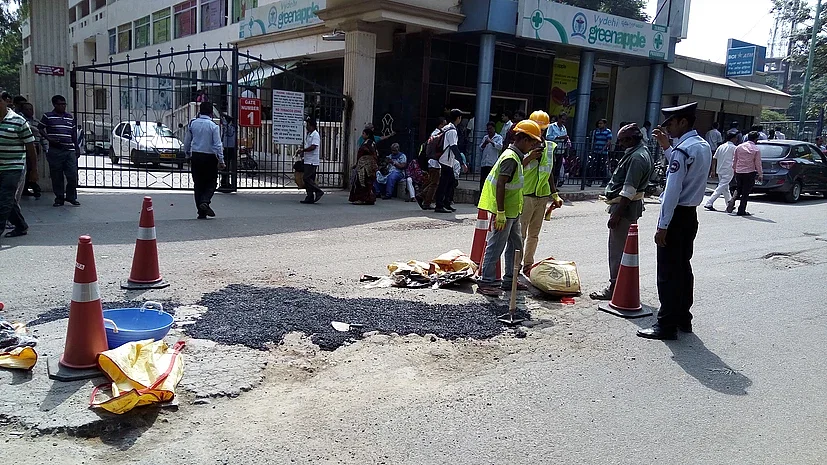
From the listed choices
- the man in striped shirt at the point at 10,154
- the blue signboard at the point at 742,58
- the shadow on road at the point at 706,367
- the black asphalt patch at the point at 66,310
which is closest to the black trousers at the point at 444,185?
the man in striped shirt at the point at 10,154

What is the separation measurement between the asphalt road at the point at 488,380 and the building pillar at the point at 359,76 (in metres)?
6.88

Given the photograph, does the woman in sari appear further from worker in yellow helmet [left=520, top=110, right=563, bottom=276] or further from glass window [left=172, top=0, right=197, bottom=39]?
glass window [left=172, top=0, right=197, bottom=39]

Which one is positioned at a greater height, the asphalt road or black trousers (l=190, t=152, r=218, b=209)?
black trousers (l=190, t=152, r=218, b=209)

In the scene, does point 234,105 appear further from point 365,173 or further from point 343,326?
point 343,326

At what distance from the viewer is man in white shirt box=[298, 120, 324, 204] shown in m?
12.5

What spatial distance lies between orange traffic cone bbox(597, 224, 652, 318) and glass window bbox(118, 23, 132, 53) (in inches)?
1669

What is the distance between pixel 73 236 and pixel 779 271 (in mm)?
9468

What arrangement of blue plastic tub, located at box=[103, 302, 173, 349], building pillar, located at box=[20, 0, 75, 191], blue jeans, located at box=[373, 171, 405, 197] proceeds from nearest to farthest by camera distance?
blue plastic tub, located at box=[103, 302, 173, 349] → building pillar, located at box=[20, 0, 75, 191] → blue jeans, located at box=[373, 171, 405, 197]

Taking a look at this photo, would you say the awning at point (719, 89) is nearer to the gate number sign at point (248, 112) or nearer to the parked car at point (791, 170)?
the parked car at point (791, 170)

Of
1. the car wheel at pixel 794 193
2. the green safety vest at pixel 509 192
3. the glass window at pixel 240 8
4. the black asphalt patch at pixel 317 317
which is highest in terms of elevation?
the glass window at pixel 240 8

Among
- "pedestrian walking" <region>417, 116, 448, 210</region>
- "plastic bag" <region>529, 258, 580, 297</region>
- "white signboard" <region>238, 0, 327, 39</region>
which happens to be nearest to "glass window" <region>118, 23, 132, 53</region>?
"white signboard" <region>238, 0, 327, 39</region>

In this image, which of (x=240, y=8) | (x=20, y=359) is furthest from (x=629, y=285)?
A: (x=240, y=8)

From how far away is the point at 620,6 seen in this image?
4434 centimetres

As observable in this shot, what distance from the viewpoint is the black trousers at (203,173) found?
9.99 meters
